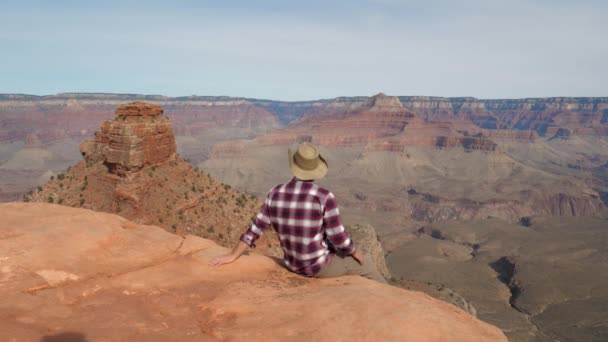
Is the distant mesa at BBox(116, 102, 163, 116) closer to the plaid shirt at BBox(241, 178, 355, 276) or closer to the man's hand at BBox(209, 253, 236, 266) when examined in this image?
the man's hand at BBox(209, 253, 236, 266)

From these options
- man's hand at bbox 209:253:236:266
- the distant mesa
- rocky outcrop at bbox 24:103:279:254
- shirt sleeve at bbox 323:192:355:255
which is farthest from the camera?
the distant mesa

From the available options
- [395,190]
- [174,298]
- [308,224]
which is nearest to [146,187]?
[174,298]

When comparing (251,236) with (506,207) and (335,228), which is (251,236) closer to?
(335,228)

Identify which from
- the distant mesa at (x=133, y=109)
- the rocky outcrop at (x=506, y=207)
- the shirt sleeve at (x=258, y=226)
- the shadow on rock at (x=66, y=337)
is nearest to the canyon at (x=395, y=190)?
the distant mesa at (x=133, y=109)

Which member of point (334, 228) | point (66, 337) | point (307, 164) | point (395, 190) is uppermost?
point (307, 164)

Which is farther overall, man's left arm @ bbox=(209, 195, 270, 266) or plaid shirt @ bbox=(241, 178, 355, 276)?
man's left arm @ bbox=(209, 195, 270, 266)

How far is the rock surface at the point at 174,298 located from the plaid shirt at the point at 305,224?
1.49 feet

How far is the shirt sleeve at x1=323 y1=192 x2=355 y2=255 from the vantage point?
245 inches

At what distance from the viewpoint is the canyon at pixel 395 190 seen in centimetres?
2473

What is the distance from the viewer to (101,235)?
778 cm

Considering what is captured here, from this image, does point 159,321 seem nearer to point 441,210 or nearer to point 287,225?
point 287,225

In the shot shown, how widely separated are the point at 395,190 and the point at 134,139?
369 feet

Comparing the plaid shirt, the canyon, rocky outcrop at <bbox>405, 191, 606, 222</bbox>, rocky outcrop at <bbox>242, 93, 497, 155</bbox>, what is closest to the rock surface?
the plaid shirt

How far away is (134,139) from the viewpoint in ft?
78.7
